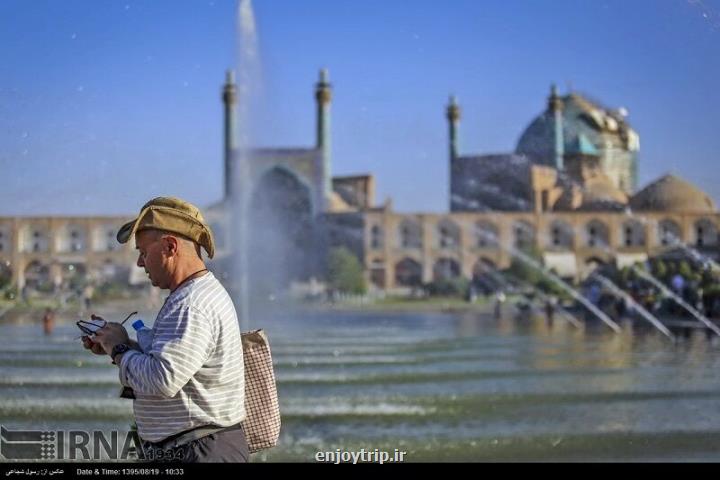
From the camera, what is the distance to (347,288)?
3300 centimetres

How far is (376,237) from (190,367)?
103ft

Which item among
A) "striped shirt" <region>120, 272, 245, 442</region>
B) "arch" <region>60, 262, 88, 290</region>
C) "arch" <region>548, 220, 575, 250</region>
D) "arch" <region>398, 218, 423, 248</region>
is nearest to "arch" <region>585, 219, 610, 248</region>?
"arch" <region>548, 220, 575, 250</region>

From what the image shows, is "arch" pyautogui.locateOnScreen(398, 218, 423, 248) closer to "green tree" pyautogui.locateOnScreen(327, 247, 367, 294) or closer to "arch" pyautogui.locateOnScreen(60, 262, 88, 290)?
"green tree" pyautogui.locateOnScreen(327, 247, 367, 294)

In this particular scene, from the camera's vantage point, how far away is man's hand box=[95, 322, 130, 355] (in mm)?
2459

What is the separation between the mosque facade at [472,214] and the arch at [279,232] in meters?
0.07

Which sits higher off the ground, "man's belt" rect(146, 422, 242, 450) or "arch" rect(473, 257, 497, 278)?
"arch" rect(473, 257, 497, 278)

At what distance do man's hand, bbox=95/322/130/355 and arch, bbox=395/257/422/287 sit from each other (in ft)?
97.4

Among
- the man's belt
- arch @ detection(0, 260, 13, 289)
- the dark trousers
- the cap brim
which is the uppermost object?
the cap brim

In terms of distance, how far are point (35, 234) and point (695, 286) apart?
45.1 ft

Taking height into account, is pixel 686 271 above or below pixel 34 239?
below

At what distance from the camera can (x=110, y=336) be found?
247 centimetres

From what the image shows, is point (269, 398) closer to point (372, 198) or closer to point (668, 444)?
point (668, 444)

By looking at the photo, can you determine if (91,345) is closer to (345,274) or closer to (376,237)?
(345,274)

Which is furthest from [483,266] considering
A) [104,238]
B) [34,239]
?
[34,239]
